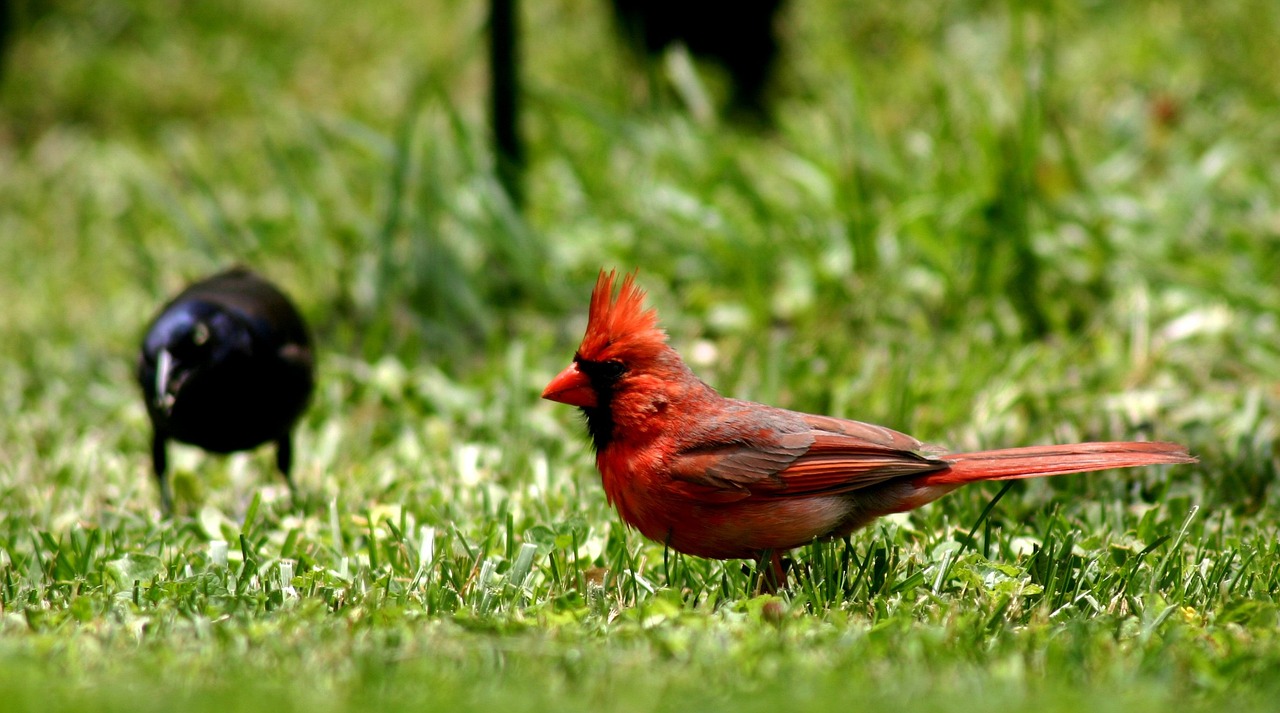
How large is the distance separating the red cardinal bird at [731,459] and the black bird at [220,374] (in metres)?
1.16

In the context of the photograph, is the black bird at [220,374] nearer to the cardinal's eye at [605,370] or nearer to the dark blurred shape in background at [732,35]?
the cardinal's eye at [605,370]

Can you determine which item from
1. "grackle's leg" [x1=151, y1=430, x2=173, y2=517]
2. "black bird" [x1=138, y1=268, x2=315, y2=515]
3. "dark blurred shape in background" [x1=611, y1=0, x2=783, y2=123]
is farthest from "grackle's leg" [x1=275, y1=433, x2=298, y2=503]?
"dark blurred shape in background" [x1=611, y1=0, x2=783, y2=123]

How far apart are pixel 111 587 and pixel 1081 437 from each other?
2996 millimetres

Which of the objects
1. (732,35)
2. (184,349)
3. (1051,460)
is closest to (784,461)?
(1051,460)

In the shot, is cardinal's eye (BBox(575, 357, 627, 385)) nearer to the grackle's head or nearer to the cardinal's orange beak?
the cardinal's orange beak

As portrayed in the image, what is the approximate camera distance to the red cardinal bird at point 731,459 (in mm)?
3150

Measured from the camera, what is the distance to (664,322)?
5.48m

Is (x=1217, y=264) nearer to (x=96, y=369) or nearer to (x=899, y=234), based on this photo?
(x=899, y=234)

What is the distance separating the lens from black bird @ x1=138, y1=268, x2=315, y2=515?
155 inches

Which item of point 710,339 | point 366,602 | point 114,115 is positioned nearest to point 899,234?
point 710,339

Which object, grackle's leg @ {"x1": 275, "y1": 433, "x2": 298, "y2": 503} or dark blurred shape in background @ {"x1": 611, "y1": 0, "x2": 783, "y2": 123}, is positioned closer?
grackle's leg @ {"x1": 275, "y1": 433, "x2": 298, "y2": 503}

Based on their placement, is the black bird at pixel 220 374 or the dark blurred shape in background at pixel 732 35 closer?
the black bird at pixel 220 374

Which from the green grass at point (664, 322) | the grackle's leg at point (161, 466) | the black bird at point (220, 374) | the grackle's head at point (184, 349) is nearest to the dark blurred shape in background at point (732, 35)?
the green grass at point (664, 322)

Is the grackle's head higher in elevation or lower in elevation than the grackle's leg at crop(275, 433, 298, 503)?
higher
